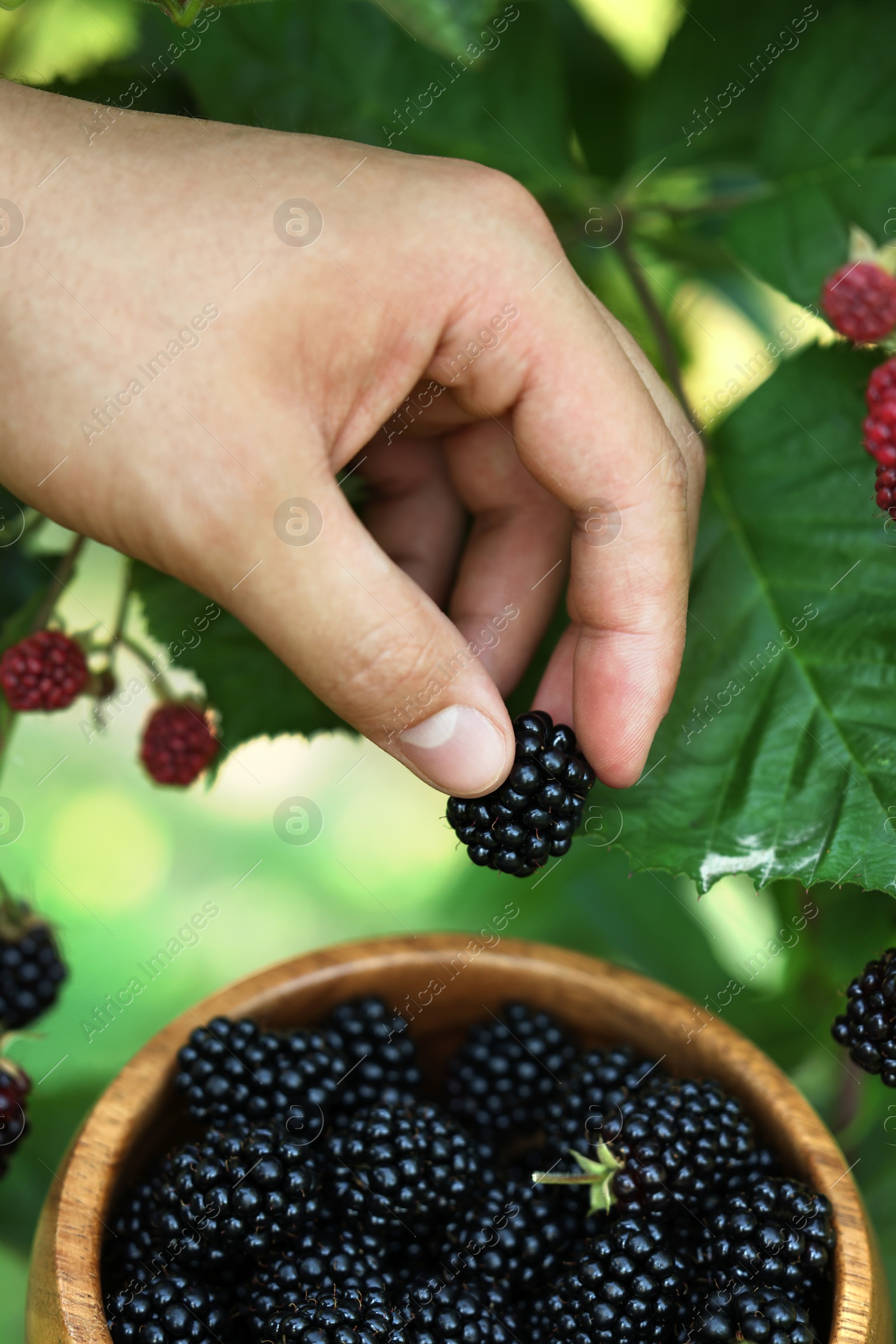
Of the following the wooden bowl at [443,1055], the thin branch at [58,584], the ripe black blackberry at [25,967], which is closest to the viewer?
the wooden bowl at [443,1055]

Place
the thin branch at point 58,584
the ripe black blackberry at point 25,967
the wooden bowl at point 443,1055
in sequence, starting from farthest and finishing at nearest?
the ripe black blackberry at point 25,967, the thin branch at point 58,584, the wooden bowl at point 443,1055

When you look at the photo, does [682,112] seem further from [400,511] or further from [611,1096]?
[611,1096]

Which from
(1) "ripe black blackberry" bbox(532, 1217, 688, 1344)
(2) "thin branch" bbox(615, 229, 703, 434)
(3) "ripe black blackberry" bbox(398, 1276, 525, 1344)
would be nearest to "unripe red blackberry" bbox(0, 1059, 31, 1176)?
(3) "ripe black blackberry" bbox(398, 1276, 525, 1344)

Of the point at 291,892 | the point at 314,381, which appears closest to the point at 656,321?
the point at 314,381

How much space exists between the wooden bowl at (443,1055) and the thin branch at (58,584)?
0.42 m

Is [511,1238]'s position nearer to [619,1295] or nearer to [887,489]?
[619,1295]

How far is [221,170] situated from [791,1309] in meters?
0.91

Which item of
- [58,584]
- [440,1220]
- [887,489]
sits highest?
[58,584]

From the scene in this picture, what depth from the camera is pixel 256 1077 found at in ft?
3.04

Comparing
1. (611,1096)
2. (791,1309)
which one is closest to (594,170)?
(611,1096)

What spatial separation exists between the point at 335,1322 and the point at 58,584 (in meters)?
0.72

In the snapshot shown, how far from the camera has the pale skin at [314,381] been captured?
686 millimetres

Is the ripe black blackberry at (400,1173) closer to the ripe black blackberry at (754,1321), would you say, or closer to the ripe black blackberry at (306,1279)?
the ripe black blackberry at (306,1279)

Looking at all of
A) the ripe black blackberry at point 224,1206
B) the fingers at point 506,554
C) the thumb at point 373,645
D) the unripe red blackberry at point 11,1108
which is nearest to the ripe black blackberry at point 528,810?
the thumb at point 373,645
